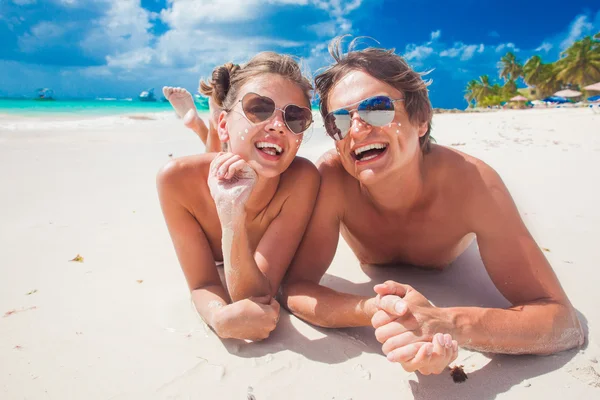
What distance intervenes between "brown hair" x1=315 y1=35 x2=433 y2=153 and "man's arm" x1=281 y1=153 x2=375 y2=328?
485 millimetres

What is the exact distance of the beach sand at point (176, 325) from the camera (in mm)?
1674

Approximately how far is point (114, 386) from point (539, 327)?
1.90 meters

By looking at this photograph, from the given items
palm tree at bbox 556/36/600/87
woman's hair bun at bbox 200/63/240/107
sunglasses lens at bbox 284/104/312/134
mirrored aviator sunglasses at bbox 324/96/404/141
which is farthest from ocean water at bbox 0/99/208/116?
palm tree at bbox 556/36/600/87

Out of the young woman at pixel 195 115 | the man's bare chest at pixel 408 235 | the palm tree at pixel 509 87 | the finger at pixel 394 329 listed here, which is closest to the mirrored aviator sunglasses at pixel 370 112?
the man's bare chest at pixel 408 235

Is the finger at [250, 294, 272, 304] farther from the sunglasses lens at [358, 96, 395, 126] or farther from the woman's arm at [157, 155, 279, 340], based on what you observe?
the sunglasses lens at [358, 96, 395, 126]

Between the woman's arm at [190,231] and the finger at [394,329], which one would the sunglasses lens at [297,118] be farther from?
the finger at [394,329]

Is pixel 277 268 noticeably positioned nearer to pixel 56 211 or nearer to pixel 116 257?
pixel 116 257

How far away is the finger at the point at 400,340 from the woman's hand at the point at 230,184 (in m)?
0.95

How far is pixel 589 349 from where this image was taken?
6.13 ft

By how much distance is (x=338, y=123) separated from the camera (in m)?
2.27

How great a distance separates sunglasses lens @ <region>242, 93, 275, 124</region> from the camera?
2293 millimetres

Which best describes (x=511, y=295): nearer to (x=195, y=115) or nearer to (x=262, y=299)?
(x=262, y=299)

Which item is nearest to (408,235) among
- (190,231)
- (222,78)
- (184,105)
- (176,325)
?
(190,231)

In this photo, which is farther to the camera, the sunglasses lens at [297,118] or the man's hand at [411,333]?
the sunglasses lens at [297,118]
